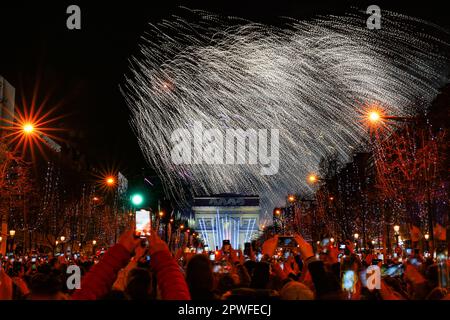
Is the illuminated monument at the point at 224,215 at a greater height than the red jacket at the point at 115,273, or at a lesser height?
greater

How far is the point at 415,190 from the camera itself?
3534cm

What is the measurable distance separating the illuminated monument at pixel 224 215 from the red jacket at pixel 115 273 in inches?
5543

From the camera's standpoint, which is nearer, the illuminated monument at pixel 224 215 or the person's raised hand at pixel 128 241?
the person's raised hand at pixel 128 241

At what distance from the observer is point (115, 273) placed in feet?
21.6

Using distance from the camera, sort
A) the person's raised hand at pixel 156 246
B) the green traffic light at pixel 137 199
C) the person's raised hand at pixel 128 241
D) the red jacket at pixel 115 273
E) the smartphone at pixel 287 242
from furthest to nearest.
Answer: the smartphone at pixel 287 242
the green traffic light at pixel 137 199
the person's raised hand at pixel 128 241
the person's raised hand at pixel 156 246
the red jacket at pixel 115 273

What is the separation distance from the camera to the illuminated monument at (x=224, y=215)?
148000mm

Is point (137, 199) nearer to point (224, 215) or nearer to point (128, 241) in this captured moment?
point (128, 241)

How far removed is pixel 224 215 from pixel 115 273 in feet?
475

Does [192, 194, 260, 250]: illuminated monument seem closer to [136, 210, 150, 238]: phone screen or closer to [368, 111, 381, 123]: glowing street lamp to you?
[368, 111, 381, 123]: glowing street lamp

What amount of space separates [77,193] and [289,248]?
A: 3977cm

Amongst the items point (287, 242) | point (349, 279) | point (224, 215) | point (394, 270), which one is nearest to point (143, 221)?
point (349, 279)

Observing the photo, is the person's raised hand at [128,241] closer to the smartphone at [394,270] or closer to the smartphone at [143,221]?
the smartphone at [143,221]

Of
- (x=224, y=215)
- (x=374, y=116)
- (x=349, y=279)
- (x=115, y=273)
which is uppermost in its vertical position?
(x=224, y=215)

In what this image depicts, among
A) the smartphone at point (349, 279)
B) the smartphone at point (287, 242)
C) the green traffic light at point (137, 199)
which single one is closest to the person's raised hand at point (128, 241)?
A: the green traffic light at point (137, 199)
